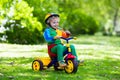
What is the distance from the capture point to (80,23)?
3544cm

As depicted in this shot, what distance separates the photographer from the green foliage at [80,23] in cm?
3391

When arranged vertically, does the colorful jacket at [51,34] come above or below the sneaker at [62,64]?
above

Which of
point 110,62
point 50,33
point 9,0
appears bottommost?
point 110,62

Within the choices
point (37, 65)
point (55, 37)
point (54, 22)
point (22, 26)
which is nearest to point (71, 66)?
point (55, 37)

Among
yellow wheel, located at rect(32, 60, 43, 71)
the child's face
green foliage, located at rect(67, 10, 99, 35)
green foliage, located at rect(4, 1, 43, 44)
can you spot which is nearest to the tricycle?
yellow wheel, located at rect(32, 60, 43, 71)

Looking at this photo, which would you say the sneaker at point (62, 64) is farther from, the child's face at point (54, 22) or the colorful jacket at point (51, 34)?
the child's face at point (54, 22)

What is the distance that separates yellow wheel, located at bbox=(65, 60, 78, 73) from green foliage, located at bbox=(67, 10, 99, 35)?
23.8 m

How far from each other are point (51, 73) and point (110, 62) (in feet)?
10.9

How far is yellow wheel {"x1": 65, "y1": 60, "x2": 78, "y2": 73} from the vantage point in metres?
9.27

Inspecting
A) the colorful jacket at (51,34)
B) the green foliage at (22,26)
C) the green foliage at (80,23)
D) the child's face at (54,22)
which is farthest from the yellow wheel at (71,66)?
the green foliage at (80,23)

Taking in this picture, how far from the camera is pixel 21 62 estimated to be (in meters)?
11.4

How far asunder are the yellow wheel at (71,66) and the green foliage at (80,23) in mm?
23792

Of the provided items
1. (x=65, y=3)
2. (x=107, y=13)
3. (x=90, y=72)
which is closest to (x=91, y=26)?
(x=65, y=3)

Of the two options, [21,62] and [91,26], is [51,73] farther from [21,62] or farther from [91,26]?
[91,26]
